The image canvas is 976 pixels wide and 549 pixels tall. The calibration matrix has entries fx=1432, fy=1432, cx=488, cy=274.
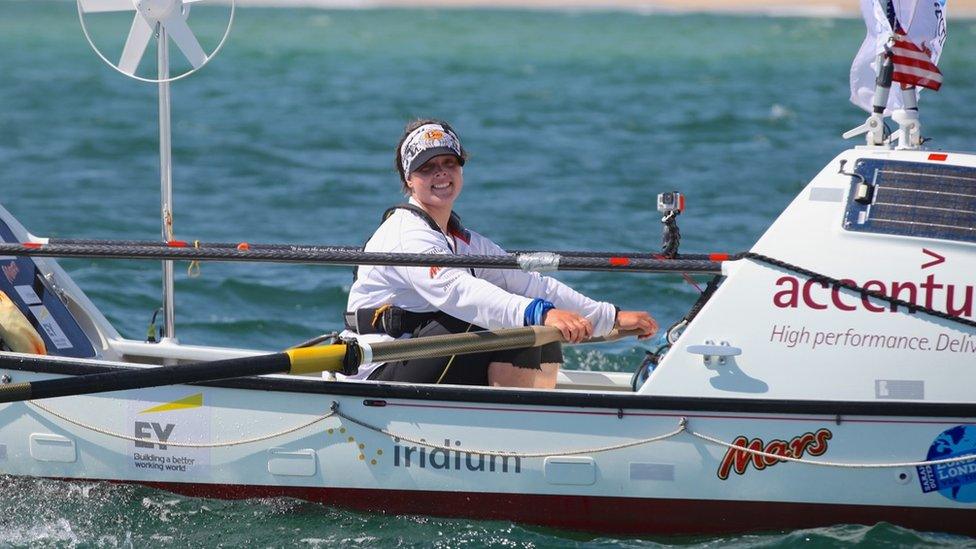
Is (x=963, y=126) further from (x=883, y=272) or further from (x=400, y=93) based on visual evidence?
(x=883, y=272)

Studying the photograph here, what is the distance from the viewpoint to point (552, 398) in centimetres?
631

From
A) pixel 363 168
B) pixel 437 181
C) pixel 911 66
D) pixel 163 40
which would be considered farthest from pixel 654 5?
pixel 437 181

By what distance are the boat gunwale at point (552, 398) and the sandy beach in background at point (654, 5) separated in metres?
87.0

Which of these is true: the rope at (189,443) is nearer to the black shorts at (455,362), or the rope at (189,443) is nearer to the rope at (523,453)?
the rope at (523,453)

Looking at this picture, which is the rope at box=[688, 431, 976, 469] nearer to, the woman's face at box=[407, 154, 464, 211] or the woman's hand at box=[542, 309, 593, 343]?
the woman's hand at box=[542, 309, 593, 343]

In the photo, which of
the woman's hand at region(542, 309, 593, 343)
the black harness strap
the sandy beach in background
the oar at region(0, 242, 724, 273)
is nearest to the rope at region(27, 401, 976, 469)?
the woman's hand at region(542, 309, 593, 343)

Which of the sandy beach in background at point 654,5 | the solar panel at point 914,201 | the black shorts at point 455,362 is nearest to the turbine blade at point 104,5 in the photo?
the black shorts at point 455,362

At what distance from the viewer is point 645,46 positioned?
2176 inches

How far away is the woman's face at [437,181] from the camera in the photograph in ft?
22.0

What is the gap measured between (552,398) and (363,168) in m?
15.2

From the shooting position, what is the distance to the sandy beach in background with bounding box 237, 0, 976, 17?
94.2 m

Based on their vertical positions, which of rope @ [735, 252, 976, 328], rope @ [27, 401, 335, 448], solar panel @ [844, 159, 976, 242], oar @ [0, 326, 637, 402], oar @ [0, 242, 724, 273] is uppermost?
solar panel @ [844, 159, 976, 242]

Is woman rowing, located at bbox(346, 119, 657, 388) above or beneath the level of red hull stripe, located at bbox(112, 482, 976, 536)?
above

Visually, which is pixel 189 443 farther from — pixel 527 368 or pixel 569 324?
pixel 569 324
